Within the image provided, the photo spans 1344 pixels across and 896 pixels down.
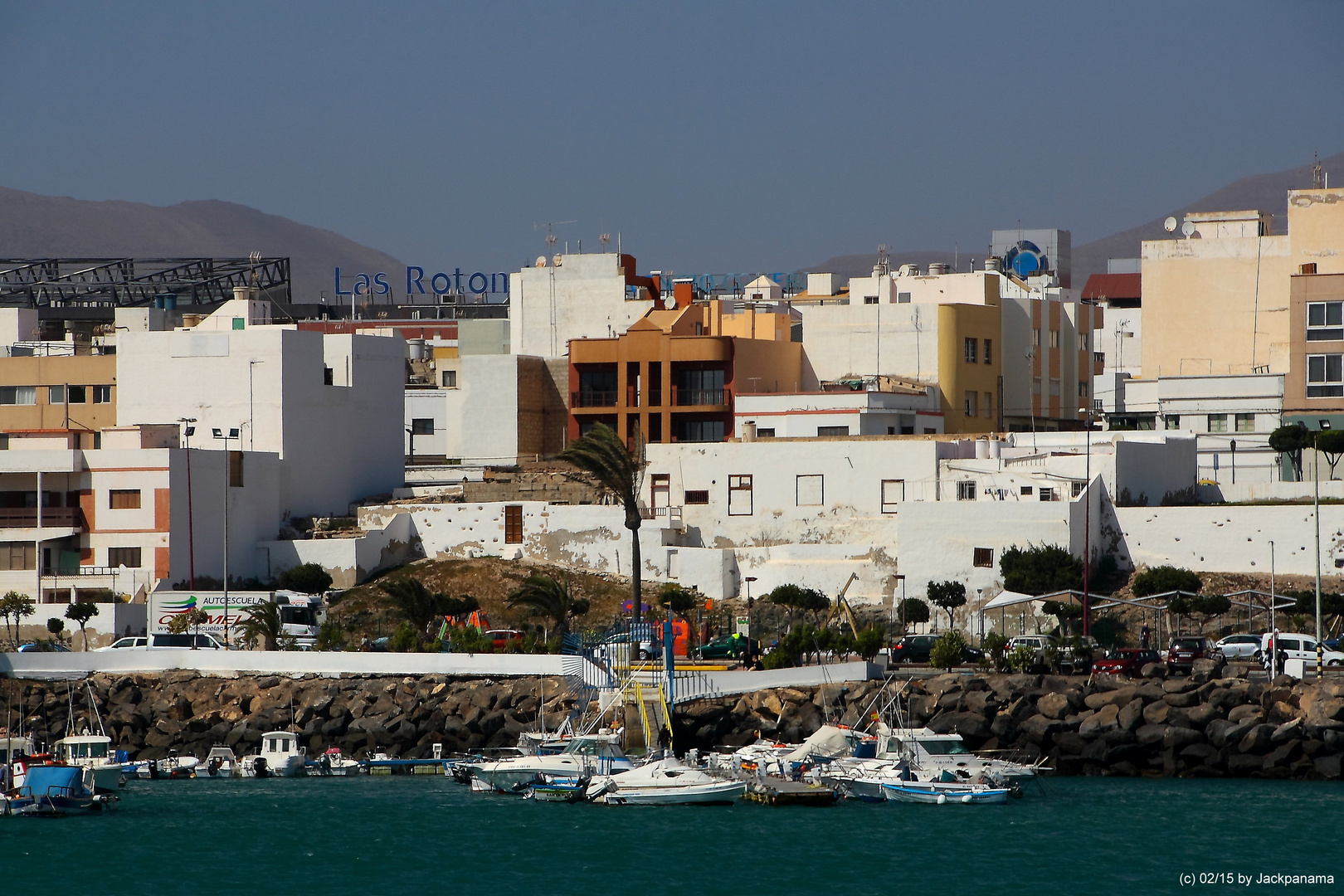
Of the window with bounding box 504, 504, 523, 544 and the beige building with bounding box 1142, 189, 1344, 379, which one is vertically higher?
the beige building with bounding box 1142, 189, 1344, 379

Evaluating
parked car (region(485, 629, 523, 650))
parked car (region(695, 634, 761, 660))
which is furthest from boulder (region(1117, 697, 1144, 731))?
parked car (region(485, 629, 523, 650))

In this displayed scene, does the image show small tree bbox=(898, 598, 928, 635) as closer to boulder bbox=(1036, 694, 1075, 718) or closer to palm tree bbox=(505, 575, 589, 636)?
boulder bbox=(1036, 694, 1075, 718)

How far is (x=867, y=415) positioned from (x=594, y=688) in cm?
2918

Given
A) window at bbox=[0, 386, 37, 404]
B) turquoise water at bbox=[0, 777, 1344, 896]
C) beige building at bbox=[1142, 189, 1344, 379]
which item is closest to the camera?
turquoise water at bbox=[0, 777, 1344, 896]

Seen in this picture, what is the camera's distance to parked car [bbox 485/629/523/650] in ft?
210

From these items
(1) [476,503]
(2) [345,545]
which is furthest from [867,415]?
(2) [345,545]

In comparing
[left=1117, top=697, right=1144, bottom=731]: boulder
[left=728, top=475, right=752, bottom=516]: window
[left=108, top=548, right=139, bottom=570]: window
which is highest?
[left=728, top=475, right=752, bottom=516]: window

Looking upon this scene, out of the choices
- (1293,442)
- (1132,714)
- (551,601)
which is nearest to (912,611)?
(1132,714)

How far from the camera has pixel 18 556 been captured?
72875 millimetres

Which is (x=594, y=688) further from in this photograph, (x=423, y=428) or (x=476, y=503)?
(x=423, y=428)

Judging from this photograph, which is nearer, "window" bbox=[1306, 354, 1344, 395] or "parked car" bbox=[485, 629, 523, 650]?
"parked car" bbox=[485, 629, 523, 650]

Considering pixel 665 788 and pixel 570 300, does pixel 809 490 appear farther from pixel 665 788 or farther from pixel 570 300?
pixel 570 300

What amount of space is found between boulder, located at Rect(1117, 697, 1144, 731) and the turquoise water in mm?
1797

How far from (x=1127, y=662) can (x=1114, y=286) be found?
116 meters
